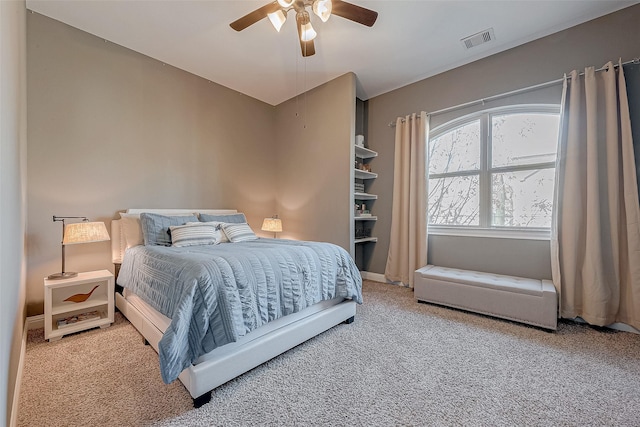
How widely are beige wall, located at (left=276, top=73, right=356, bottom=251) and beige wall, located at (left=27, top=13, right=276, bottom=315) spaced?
0.81 m

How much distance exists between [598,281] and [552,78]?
81.0 inches

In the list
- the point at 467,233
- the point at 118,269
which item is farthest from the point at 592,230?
the point at 118,269

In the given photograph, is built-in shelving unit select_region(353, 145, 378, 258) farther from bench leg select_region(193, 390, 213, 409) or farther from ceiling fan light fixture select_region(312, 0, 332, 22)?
bench leg select_region(193, 390, 213, 409)

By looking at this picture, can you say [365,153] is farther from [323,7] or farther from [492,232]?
[323,7]

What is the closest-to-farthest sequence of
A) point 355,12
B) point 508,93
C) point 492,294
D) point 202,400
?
point 202,400, point 355,12, point 492,294, point 508,93

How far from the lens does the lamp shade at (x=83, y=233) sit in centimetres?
229

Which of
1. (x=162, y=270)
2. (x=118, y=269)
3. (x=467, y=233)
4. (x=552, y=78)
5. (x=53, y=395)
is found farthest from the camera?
(x=467, y=233)

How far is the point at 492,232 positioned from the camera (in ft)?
10.2

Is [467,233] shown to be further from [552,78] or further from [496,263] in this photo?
[552,78]

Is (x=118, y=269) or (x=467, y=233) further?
(x=467, y=233)

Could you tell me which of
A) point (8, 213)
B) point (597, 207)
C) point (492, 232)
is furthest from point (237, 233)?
point (597, 207)

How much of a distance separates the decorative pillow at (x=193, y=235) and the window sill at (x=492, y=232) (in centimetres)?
279

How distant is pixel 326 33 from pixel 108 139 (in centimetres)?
Answer: 265

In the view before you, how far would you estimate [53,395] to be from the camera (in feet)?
5.04
